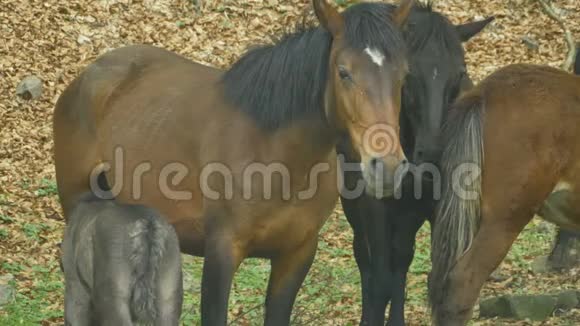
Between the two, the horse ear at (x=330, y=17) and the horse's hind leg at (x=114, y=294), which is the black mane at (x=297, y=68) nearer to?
the horse ear at (x=330, y=17)

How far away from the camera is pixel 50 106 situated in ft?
43.1

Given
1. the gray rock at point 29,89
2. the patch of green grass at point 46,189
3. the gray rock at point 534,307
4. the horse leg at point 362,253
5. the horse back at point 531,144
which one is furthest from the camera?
the gray rock at point 29,89

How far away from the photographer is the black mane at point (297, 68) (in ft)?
18.9

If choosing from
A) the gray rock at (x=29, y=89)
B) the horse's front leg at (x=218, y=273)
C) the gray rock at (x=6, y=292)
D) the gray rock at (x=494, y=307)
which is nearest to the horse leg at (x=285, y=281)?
the horse's front leg at (x=218, y=273)

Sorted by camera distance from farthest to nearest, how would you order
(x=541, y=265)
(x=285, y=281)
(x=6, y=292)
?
(x=541, y=265) → (x=6, y=292) → (x=285, y=281)

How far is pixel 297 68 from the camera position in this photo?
618cm

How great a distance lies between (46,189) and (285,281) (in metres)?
5.90

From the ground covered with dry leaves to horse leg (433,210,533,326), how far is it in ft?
4.56

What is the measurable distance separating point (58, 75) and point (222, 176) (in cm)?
779

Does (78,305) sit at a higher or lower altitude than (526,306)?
higher

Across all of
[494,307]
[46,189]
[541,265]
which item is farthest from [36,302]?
[541,265]

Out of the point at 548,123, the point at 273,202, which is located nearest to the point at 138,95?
the point at 273,202

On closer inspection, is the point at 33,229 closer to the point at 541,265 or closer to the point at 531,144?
the point at 541,265

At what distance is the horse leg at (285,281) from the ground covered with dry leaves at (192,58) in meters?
1.14
